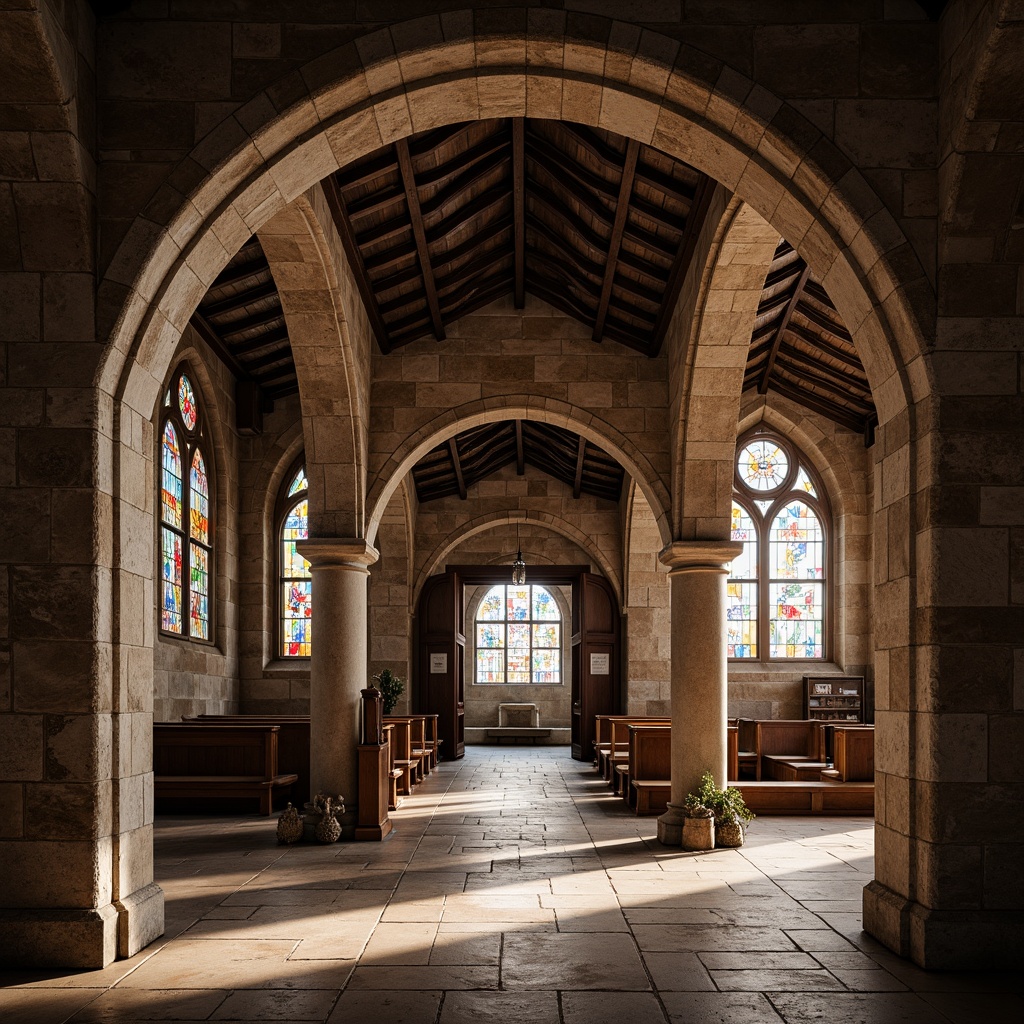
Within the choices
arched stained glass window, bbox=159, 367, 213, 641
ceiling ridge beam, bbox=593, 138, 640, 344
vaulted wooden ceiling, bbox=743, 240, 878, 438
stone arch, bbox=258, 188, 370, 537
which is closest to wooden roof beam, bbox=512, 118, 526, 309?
ceiling ridge beam, bbox=593, 138, 640, 344

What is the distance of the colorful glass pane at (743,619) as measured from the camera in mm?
15258

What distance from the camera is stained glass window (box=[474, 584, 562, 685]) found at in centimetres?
2175

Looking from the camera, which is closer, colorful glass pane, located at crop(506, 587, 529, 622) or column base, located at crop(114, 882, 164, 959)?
column base, located at crop(114, 882, 164, 959)

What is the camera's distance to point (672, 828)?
8.10 metres

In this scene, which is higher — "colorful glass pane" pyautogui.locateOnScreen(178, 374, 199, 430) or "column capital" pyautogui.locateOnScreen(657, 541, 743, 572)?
"colorful glass pane" pyautogui.locateOnScreen(178, 374, 199, 430)

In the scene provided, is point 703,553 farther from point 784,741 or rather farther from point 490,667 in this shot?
point 490,667

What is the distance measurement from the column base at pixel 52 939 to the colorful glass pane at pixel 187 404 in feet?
25.9

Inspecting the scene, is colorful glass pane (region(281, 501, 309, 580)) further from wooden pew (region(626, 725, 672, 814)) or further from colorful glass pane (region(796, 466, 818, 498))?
colorful glass pane (region(796, 466, 818, 498))

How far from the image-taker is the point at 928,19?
4.85m

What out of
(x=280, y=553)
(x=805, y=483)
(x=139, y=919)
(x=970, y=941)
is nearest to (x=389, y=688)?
(x=280, y=553)

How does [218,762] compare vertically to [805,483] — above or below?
below

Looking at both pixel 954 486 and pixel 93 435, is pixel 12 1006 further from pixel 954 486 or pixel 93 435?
pixel 954 486

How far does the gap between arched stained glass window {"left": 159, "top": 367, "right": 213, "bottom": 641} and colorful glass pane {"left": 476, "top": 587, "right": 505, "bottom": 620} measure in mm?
9352

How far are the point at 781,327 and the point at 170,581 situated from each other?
22.9 feet
